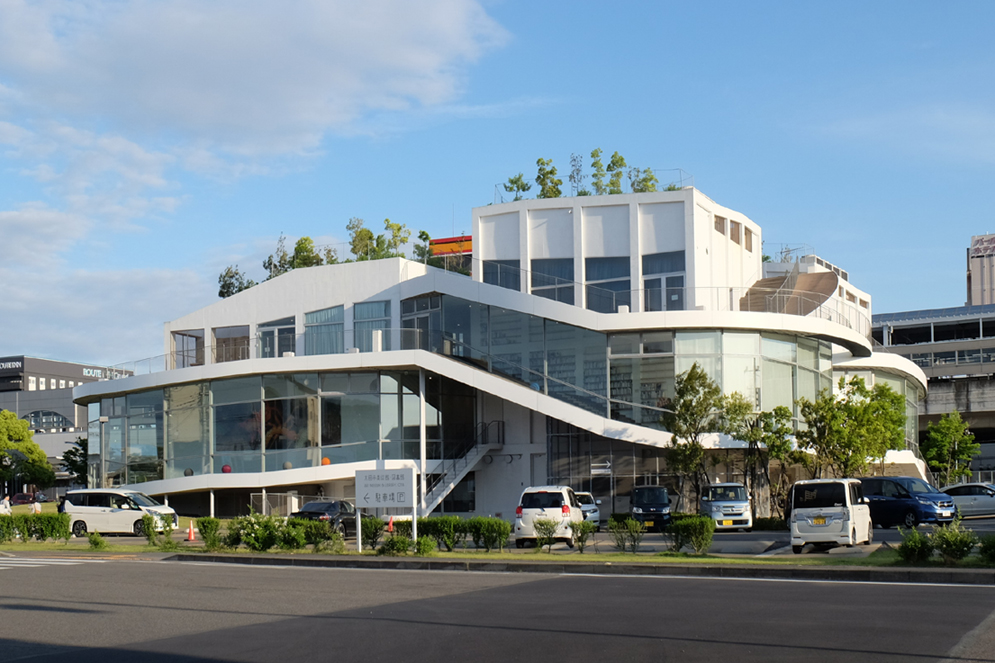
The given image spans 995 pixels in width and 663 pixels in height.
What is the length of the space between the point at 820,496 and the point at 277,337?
26927 mm

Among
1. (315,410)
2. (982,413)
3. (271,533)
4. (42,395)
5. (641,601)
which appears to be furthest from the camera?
(42,395)

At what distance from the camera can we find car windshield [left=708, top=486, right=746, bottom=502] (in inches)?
1298

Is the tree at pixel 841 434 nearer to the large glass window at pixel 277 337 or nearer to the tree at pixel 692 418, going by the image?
the tree at pixel 692 418

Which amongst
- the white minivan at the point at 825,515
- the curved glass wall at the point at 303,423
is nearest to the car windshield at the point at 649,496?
the white minivan at the point at 825,515

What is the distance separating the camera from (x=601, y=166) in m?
50.0

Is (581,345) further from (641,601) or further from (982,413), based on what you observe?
(982,413)

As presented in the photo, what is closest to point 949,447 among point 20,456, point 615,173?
point 615,173

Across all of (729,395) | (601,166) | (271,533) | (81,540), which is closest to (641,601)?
(271,533)

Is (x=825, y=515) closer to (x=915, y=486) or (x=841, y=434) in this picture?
(x=915, y=486)

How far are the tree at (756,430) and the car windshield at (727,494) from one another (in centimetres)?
273

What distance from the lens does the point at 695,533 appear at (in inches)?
845

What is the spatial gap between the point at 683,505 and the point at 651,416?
11.2ft

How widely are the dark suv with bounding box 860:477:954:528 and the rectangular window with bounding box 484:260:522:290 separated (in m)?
15.7

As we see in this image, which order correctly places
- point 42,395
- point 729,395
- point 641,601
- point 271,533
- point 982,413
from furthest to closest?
point 42,395 < point 982,413 < point 729,395 < point 271,533 < point 641,601
